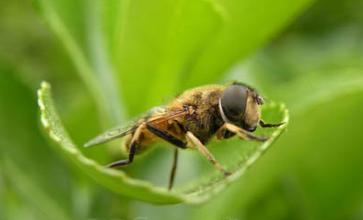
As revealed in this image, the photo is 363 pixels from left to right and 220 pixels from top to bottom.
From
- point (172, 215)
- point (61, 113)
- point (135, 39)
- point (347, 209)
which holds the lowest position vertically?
point (347, 209)

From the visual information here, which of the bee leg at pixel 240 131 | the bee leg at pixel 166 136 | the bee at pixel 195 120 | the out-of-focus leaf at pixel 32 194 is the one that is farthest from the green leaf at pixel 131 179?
the out-of-focus leaf at pixel 32 194

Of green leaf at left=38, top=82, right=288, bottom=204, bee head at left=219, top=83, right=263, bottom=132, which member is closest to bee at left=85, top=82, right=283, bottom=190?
bee head at left=219, top=83, right=263, bottom=132

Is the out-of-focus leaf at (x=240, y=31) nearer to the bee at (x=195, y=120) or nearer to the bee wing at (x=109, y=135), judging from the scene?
the bee at (x=195, y=120)

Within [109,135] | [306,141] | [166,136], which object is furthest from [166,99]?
[306,141]

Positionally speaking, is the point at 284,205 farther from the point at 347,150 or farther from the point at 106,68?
the point at 106,68

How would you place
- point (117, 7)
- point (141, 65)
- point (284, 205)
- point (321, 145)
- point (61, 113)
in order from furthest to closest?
point (61, 113), point (284, 205), point (321, 145), point (141, 65), point (117, 7)

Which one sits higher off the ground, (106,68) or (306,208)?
(106,68)

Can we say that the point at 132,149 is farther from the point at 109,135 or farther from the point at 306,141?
the point at 306,141

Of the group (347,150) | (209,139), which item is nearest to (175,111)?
(209,139)
